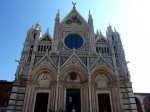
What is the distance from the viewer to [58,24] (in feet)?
72.7

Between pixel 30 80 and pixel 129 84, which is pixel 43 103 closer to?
pixel 30 80

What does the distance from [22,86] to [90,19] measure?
45.0 feet

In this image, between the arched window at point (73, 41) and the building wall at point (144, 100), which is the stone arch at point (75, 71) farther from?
the building wall at point (144, 100)

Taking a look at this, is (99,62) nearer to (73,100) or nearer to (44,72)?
(73,100)

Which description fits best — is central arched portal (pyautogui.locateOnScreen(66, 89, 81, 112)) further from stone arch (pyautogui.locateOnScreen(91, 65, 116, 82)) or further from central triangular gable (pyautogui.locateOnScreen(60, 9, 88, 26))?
central triangular gable (pyautogui.locateOnScreen(60, 9, 88, 26))

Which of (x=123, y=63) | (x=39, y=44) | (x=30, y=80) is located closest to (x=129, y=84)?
(x=123, y=63)

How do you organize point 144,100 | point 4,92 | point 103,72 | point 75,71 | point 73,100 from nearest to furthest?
point 73,100, point 75,71, point 103,72, point 4,92, point 144,100

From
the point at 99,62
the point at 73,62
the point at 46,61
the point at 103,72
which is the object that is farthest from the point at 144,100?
the point at 46,61

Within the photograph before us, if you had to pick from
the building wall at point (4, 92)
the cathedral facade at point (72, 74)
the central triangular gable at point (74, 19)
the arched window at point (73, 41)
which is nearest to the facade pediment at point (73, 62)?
the cathedral facade at point (72, 74)

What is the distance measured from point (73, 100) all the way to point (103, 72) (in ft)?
16.3

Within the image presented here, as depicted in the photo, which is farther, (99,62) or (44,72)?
(99,62)

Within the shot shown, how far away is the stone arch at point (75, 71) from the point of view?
57.6ft

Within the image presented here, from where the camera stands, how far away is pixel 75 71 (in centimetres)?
1823

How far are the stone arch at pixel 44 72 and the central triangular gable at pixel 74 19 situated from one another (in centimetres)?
792
